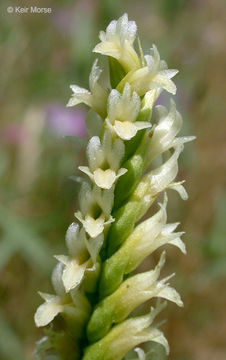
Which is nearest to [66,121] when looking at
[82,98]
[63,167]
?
[63,167]

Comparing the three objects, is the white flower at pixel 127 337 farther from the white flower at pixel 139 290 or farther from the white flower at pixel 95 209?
the white flower at pixel 95 209

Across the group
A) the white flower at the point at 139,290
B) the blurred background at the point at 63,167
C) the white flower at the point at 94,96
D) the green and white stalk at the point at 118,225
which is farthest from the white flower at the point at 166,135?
the blurred background at the point at 63,167

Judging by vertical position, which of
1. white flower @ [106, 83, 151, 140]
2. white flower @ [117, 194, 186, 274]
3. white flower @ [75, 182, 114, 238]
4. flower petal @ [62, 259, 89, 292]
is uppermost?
white flower @ [106, 83, 151, 140]

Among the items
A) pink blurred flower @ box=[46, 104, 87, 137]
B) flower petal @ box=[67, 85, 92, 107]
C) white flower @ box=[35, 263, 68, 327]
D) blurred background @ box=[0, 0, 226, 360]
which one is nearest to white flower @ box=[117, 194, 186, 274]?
white flower @ box=[35, 263, 68, 327]

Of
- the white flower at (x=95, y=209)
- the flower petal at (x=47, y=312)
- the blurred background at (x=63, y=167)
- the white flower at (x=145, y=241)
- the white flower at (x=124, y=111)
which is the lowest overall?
the blurred background at (x=63, y=167)

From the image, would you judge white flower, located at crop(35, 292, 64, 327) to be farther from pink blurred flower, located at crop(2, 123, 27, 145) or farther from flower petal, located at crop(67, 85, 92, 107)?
pink blurred flower, located at crop(2, 123, 27, 145)

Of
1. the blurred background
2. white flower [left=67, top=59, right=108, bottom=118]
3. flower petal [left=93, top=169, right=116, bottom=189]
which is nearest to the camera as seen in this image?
flower petal [left=93, top=169, right=116, bottom=189]
